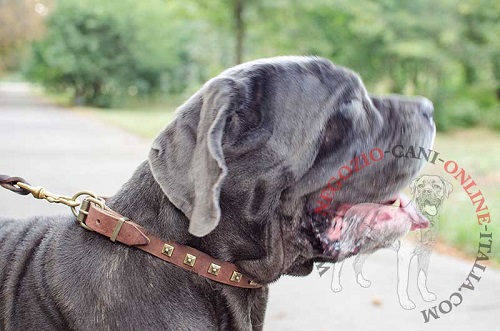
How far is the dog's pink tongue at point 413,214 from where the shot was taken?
2.82 m

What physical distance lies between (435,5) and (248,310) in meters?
21.4

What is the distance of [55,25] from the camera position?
35531mm

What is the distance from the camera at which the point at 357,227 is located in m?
2.68

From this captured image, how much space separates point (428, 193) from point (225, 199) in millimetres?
1236

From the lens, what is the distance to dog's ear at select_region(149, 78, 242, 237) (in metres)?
2.24

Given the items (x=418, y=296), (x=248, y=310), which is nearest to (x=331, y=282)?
(x=418, y=296)

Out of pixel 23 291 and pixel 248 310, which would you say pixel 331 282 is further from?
pixel 23 291

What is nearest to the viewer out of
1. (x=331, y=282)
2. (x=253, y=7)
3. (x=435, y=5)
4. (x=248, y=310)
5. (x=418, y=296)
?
(x=248, y=310)

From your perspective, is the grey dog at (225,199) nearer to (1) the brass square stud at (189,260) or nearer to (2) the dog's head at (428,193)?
(1) the brass square stud at (189,260)

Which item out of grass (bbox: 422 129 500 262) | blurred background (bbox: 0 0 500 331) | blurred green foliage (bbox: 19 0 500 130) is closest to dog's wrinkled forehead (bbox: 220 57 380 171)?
grass (bbox: 422 129 500 262)

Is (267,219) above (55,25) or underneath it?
above

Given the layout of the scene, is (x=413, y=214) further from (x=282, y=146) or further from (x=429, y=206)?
(x=282, y=146)

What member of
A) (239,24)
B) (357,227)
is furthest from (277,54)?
(357,227)

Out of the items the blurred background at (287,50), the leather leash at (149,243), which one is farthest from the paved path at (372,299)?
the leather leash at (149,243)
